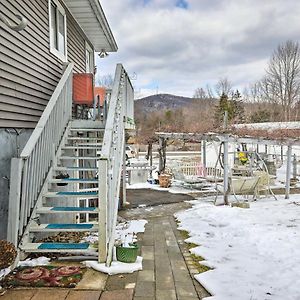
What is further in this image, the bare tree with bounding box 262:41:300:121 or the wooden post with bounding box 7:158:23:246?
the bare tree with bounding box 262:41:300:121

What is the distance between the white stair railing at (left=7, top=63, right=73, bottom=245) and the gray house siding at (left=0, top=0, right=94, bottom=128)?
372mm

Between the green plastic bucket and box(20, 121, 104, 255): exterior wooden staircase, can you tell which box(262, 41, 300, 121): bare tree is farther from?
the green plastic bucket

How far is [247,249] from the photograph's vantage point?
474cm

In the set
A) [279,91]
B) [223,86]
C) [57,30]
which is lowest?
[57,30]

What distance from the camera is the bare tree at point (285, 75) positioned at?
31.3 meters

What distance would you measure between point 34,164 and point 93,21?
16.4ft

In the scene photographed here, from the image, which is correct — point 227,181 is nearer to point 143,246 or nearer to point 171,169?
point 143,246

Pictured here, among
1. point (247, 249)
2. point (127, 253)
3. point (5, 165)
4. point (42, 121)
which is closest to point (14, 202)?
point (5, 165)

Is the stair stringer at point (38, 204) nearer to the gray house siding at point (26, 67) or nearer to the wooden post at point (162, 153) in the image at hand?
the gray house siding at point (26, 67)

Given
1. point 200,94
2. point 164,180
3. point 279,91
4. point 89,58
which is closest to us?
point 89,58

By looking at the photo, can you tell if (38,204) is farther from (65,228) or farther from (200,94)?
(200,94)

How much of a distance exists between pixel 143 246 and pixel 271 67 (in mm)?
32187

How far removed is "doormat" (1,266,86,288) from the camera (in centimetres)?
331

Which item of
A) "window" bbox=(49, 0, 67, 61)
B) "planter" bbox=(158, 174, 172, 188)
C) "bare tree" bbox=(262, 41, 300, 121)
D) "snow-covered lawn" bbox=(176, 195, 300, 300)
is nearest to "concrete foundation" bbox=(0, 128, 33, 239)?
"window" bbox=(49, 0, 67, 61)
